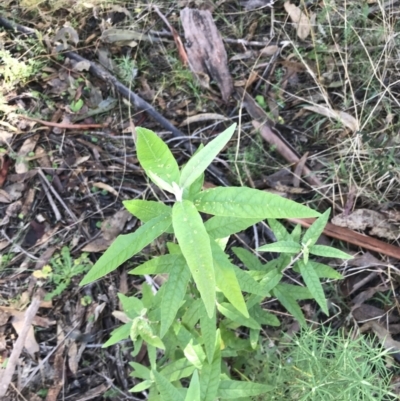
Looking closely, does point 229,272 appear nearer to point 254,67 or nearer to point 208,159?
point 208,159

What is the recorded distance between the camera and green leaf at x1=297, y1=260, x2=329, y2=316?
6.48ft

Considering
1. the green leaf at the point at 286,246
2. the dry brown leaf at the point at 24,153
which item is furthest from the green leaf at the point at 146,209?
the dry brown leaf at the point at 24,153

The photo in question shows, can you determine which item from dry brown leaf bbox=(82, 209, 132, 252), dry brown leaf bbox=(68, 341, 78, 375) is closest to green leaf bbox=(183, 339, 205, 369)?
dry brown leaf bbox=(68, 341, 78, 375)

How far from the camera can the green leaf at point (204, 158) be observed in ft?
4.73

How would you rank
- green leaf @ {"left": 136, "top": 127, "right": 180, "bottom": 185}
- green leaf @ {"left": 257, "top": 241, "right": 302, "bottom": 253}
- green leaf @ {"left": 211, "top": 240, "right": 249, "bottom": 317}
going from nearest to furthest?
1. green leaf @ {"left": 136, "top": 127, "right": 180, "bottom": 185}
2. green leaf @ {"left": 211, "top": 240, "right": 249, "bottom": 317}
3. green leaf @ {"left": 257, "top": 241, "right": 302, "bottom": 253}

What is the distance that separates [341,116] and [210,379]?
6.30 ft

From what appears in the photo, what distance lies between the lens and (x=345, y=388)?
5.97 ft

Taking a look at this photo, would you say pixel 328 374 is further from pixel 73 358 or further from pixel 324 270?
pixel 73 358

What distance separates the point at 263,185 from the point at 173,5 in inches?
64.8

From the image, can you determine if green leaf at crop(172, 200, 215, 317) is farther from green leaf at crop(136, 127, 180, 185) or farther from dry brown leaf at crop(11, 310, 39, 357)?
dry brown leaf at crop(11, 310, 39, 357)

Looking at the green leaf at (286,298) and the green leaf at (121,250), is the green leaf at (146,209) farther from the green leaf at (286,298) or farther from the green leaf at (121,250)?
the green leaf at (286,298)

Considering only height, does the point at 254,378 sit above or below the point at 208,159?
below

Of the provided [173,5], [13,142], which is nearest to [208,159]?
[13,142]

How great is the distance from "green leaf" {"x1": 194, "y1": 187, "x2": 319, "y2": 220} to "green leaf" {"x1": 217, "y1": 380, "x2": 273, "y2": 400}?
84 centimetres
